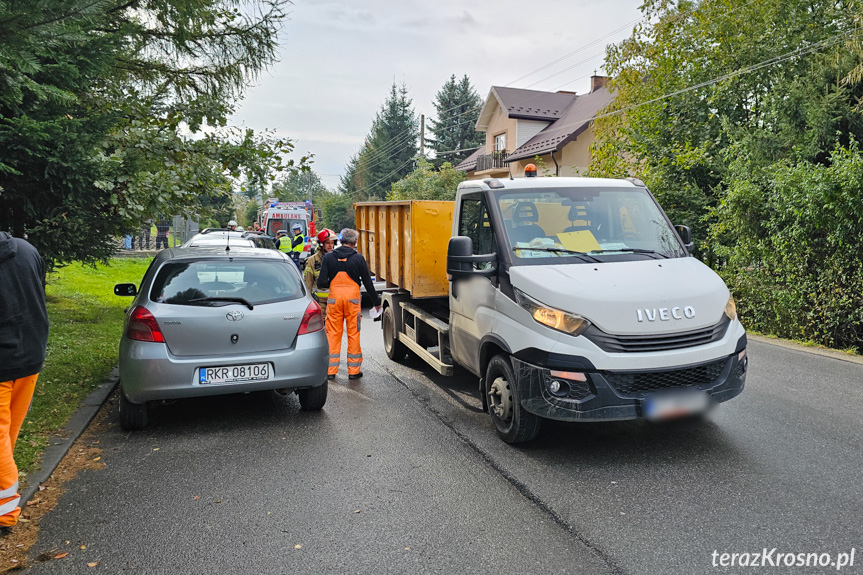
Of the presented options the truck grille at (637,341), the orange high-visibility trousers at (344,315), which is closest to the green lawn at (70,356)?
the orange high-visibility trousers at (344,315)

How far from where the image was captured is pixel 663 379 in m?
4.84

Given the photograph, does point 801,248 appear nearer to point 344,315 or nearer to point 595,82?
point 344,315

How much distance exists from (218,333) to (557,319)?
291 centimetres

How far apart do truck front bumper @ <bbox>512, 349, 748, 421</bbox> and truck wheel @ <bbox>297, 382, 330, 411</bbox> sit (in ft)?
7.53

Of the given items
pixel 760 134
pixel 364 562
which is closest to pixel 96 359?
pixel 364 562

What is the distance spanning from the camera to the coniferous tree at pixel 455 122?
2430 inches

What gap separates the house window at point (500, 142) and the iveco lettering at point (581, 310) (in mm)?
33525

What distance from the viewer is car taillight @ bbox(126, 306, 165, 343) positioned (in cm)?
568

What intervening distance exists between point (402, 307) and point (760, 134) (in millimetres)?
8803

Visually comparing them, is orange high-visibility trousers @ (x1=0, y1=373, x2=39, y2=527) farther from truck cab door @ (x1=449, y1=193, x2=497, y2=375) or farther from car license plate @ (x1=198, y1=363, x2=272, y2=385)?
truck cab door @ (x1=449, y1=193, x2=497, y2=375)

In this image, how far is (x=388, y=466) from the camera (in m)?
5.04

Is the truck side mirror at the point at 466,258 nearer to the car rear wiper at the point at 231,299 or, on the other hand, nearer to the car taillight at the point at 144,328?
the car rear wiper at the point at 231,299

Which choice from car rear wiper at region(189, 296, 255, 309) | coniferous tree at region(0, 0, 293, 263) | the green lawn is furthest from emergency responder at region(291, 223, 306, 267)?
car rear wiper at region(189, 296, 255, 309)

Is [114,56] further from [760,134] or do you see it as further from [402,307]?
[760,134]
